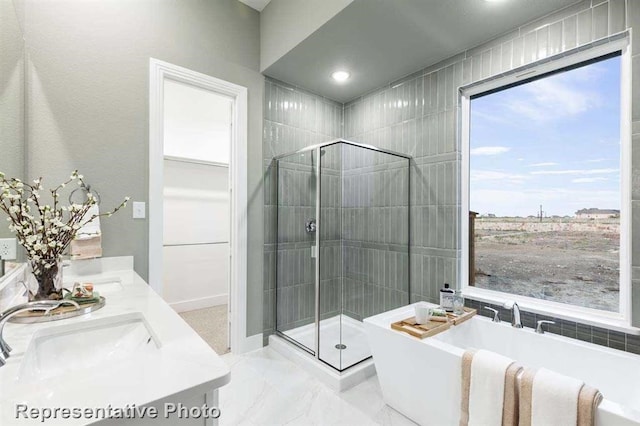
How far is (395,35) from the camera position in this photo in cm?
223

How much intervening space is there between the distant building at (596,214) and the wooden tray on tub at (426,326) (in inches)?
38.9

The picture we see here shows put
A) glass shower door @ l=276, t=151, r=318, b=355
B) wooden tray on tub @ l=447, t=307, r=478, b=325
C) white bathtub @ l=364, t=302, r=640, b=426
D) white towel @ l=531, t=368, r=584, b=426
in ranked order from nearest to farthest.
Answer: white towel @ l=531, t=368, r=584, b=426 < white bathtub @ l=364, t=302, r=640, b=426 < wooden tray on tub @ l=447, t=307, r=478, b=325 < glass shower door @ l=276, t=151, r=318, b=355

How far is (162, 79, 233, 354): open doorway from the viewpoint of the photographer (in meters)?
3.85

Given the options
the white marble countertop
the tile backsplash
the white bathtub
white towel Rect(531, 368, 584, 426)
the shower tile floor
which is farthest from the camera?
the shower tile floor

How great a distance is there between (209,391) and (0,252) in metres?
1.34

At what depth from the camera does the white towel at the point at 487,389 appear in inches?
56.1

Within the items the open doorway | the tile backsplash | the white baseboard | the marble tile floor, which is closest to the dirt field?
the tile backsplash

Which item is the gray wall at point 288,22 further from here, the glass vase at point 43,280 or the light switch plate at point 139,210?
the glass vase at point 43,280

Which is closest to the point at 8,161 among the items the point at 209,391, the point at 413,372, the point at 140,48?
the point at 140,48

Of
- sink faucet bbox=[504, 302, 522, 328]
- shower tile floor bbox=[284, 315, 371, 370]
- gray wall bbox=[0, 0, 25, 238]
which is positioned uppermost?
gray wall bbox=[0, 0, 25, 238]

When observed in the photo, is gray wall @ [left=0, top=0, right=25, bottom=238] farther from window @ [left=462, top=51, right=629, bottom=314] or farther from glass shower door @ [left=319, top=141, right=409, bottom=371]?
window @ [left=462, top=51, right=629, bottom=314]

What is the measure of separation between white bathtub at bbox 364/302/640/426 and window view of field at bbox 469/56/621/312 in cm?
34

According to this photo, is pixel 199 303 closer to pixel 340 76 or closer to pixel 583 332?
pixel 340 76

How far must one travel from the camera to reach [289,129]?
3086mm
